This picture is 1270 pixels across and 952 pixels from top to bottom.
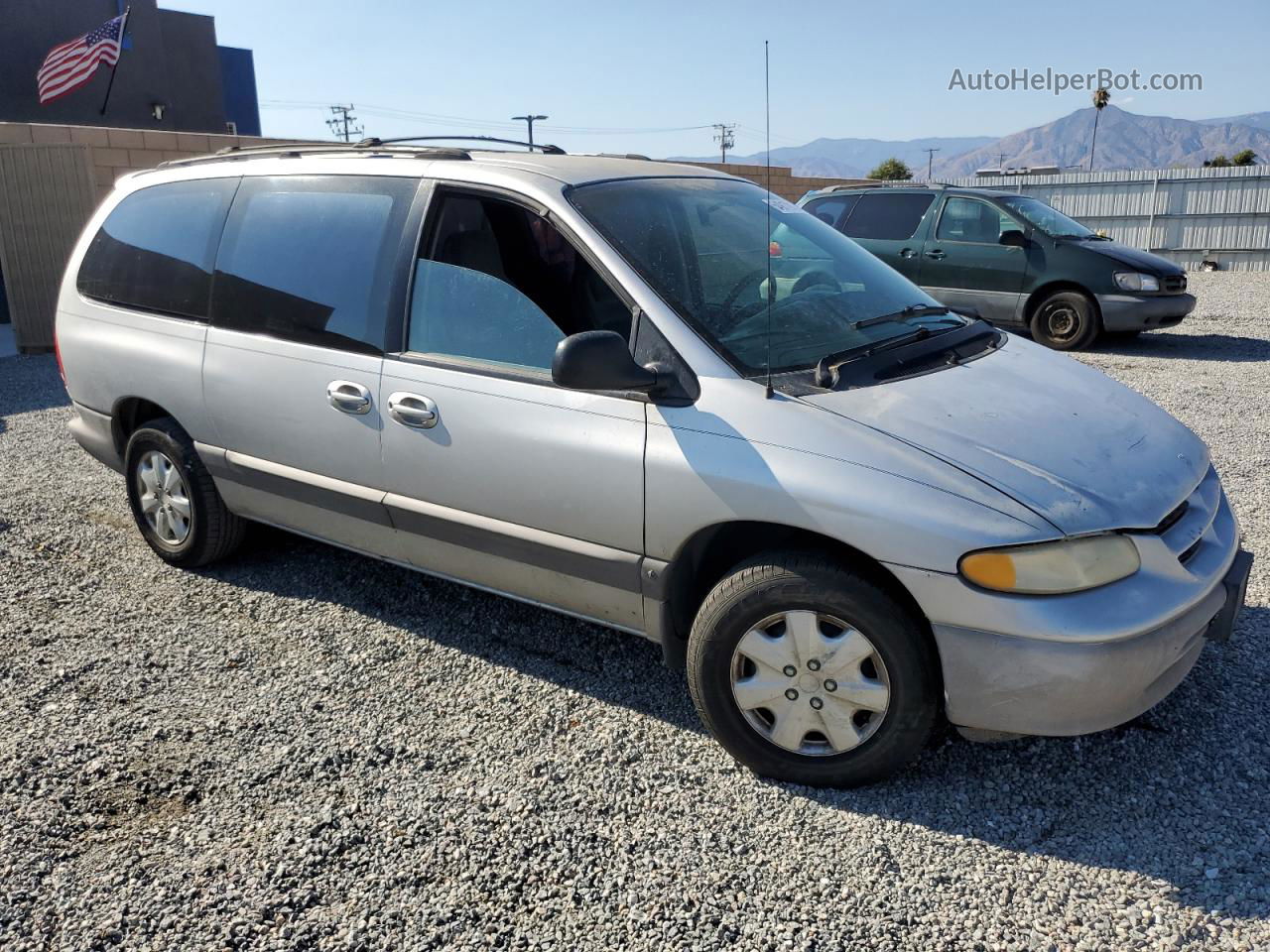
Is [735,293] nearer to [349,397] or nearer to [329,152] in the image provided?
[349,397]

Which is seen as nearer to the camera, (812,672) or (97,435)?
(812,672)

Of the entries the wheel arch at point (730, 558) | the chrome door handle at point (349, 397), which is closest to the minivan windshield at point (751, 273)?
the wheel arch at point (730, 558)

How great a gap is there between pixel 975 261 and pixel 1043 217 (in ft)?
→ 3.01

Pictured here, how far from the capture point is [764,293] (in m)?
3.30

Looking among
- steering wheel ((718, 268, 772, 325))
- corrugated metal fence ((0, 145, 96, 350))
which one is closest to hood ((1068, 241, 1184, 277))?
steering wheel ((718, 268, 772, 325))

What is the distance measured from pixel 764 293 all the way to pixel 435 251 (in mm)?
1199

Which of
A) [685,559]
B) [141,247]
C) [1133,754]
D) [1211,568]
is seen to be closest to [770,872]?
[685,559]

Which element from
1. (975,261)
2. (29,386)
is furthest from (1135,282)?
(29,386)

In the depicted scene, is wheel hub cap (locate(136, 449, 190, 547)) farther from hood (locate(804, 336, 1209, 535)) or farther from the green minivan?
the green minivan

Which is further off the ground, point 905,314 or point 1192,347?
point 905,314

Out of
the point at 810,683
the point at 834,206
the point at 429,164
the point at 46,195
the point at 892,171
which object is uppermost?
the point at 892,171

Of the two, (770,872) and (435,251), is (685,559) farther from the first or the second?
(435,251)

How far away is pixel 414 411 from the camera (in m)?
3.34

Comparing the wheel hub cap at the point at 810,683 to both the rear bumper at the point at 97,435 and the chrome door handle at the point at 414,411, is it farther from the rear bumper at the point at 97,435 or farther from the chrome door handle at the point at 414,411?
the rear bumper at the point at 97,435
